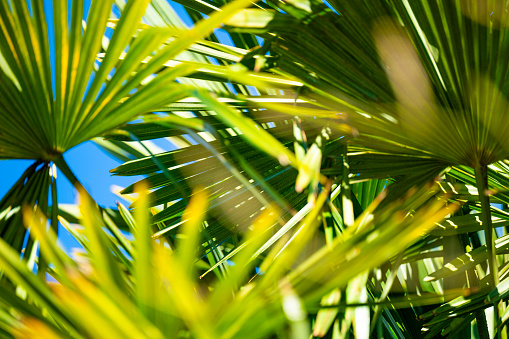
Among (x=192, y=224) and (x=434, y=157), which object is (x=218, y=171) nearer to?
(x=434, y=157)

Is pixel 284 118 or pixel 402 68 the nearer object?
pixel 402 68

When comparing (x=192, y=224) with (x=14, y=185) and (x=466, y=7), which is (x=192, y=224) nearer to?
(x=466, y=7)

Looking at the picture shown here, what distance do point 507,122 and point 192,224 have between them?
0.67 metres

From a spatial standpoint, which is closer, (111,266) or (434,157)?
(111,266)

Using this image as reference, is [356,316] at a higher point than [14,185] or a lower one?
lower

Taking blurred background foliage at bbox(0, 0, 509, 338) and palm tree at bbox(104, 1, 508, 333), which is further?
palm tree at bbox(104, 1, 508, 333)

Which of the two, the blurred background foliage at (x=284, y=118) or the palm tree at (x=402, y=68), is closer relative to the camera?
the blurred background foliage at (x=284, y=118)

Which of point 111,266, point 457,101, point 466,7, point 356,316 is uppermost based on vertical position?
point 466,7

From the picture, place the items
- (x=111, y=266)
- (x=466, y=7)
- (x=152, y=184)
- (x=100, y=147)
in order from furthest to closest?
(x=100, y=147) < (x=152, y=184) < (x=466, y=7) < (x=111, y=266)

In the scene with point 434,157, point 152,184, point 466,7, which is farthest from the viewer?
point 152,184

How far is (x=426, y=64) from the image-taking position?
0.75 m

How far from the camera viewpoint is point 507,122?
764 millimetres

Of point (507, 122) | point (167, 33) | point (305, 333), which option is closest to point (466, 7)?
point (507, 122)

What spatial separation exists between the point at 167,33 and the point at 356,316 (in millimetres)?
391
